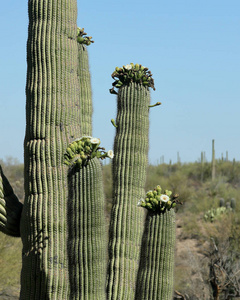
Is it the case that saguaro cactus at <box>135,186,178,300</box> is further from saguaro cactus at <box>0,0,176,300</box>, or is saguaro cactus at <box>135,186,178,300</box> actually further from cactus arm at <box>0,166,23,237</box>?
cactus arm at <box>0,166,23,237</box>

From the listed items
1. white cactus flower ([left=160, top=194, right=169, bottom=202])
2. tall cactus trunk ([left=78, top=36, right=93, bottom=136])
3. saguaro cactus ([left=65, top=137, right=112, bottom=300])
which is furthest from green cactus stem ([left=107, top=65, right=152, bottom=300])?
saguaro cactus ([left=65, top=137, right=112, bottom=300])

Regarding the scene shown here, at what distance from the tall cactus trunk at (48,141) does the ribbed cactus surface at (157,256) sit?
2.89ft

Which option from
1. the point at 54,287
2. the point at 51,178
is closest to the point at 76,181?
the point at 51,178

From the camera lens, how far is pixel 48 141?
621 centimetres

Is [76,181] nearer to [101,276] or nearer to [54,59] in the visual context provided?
[101,276]

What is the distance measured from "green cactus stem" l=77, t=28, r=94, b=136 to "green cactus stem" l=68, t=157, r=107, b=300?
86.2 inches

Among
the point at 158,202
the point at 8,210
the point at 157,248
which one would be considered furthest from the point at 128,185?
the point at 8,210

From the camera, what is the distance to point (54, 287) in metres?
6.08

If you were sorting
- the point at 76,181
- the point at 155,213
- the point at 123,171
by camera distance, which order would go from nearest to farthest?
1. the point at 76,181
2. the point at 155,213
3. the point at 123,171

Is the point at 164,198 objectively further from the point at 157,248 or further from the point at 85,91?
the point at 85,91

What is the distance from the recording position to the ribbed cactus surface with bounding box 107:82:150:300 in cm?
698

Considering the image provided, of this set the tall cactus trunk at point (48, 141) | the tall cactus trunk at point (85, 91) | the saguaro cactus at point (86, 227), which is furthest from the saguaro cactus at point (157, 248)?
the tall cactus trunk at point (85, 91)

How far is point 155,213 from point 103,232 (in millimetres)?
883

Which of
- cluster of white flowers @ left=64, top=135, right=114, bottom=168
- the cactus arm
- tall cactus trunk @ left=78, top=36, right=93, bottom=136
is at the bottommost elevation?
the cactus arm
